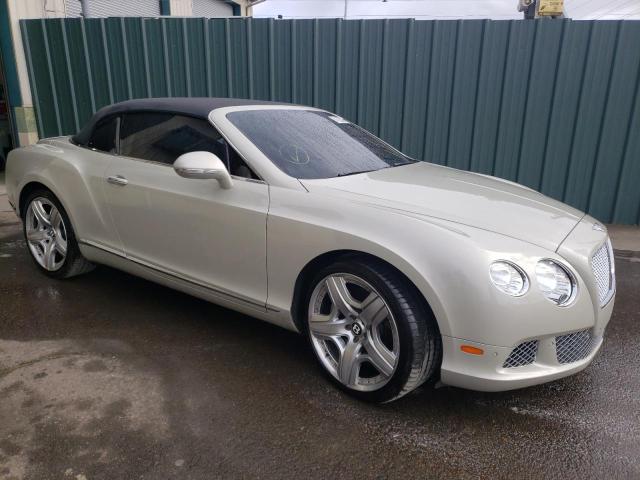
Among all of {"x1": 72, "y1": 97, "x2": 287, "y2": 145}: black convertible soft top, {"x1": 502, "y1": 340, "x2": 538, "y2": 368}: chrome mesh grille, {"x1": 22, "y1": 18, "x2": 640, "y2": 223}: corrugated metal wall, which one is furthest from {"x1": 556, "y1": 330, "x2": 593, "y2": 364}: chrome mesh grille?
{"x1": 22, "y1": 18, "x2": 640, "y2": 223}: corrugated metal wall

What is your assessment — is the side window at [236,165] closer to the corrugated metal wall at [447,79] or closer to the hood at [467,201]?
the hood at [467,201]

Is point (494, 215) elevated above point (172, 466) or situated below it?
above

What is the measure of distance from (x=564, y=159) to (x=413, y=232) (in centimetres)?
484

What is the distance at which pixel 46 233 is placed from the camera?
4246 millimetres

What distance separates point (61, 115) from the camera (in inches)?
297

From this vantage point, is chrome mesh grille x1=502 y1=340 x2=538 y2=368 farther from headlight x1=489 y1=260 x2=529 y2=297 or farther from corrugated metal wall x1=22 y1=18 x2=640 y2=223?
corrugated metal wall x1=22 y1=18 x2=640 y2=223

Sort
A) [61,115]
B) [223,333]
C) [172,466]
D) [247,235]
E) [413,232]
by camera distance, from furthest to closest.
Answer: [61,115] < [223,333] < [247,235] < [413,232] < [172,466]

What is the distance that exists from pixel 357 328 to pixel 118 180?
6.64 ft

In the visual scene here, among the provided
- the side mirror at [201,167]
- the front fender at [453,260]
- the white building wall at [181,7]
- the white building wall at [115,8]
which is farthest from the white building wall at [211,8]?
the front fender at [453,260]

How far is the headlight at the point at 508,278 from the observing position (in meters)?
2.22

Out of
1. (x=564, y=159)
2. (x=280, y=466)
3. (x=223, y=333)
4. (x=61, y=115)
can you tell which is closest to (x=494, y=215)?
(x=280, y=466)

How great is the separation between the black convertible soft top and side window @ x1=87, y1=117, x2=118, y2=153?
0.17 ft

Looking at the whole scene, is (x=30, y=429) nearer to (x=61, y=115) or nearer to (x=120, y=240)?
(x=120, y=240)

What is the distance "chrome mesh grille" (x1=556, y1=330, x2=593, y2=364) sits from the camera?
7.84 feet
